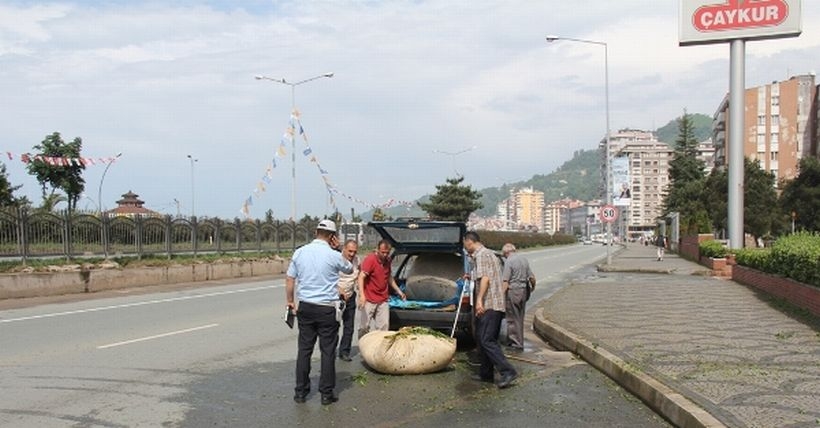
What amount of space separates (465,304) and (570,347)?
1788 millimetres

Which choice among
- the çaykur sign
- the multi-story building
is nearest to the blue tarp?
the çaykur sign

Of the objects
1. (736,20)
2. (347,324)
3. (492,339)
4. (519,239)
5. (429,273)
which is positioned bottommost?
(519,239)

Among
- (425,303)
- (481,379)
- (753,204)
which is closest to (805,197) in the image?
(753,204)

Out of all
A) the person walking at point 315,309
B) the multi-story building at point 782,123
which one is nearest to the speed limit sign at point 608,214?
the person walking at point 315,309

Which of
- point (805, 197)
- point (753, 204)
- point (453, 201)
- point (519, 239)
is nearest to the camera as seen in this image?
point (753, 204)

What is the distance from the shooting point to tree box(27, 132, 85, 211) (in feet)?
98.1

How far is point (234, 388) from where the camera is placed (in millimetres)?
7746

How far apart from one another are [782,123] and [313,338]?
3788 inches

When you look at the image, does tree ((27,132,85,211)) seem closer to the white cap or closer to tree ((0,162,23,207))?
tree ((0,162,23,207))

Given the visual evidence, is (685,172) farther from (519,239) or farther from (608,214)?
(608,214)

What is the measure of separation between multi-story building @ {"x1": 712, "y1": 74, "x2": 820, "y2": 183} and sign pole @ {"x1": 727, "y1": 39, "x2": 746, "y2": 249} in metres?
62.5

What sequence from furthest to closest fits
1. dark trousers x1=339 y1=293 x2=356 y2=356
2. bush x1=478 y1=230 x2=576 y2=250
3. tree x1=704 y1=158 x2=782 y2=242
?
bush x1=478 y1=230 x2=576 y2=250
tree x1=704 y1=158 x2=782 y2=242
dark trousers x1=339 y1=293 x2=356 y2=356

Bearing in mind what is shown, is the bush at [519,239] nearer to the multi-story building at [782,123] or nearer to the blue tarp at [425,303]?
the multi-story building at [782,123]

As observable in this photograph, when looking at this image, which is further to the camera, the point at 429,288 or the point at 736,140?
the point at 736,140
